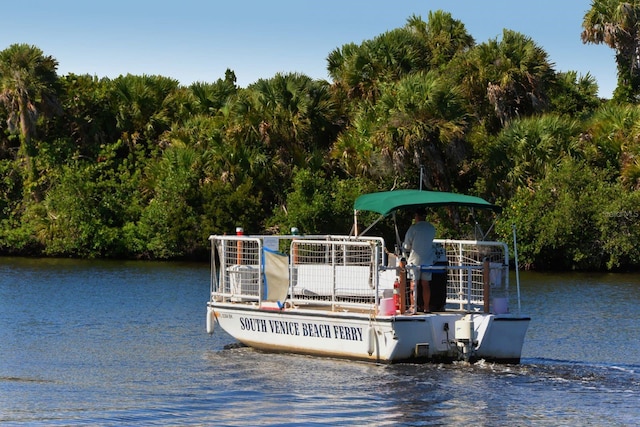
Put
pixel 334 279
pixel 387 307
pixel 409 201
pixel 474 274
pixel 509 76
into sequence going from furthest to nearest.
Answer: pixel 509 76, pixel 474 274, pixel 334 279, pixel 409 201, pixel 387 307

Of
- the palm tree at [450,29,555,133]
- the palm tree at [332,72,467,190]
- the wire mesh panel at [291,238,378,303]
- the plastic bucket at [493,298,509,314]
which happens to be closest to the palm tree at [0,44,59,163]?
the palm tree at [332,72,467,190]

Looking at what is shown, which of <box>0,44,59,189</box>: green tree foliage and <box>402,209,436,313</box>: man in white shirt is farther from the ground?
<box>0,44,59,189</box>: green tree foliage

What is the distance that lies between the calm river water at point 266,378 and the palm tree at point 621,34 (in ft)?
77.6

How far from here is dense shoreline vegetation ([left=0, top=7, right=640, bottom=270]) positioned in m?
42.0

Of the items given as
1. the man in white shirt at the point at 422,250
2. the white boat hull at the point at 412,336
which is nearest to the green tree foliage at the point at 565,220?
the man in white shirt at the point at 422,250

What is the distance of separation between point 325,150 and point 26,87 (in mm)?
11841

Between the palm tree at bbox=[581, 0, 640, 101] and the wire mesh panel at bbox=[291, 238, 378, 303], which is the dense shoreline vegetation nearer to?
the palm tree at bbox=[581, 0, 640, 101]

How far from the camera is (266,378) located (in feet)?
60.8

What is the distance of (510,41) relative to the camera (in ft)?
151

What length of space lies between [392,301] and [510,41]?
1117 inches

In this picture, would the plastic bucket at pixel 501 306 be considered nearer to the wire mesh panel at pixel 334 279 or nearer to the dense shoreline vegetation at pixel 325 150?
the wire mesh panel at pixel 334 279

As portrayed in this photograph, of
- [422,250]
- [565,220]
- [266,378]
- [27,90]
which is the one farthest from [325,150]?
[266,378]

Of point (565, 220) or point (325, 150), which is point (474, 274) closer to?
point (565, 220)

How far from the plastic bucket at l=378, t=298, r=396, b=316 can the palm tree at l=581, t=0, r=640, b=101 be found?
1316 inches
